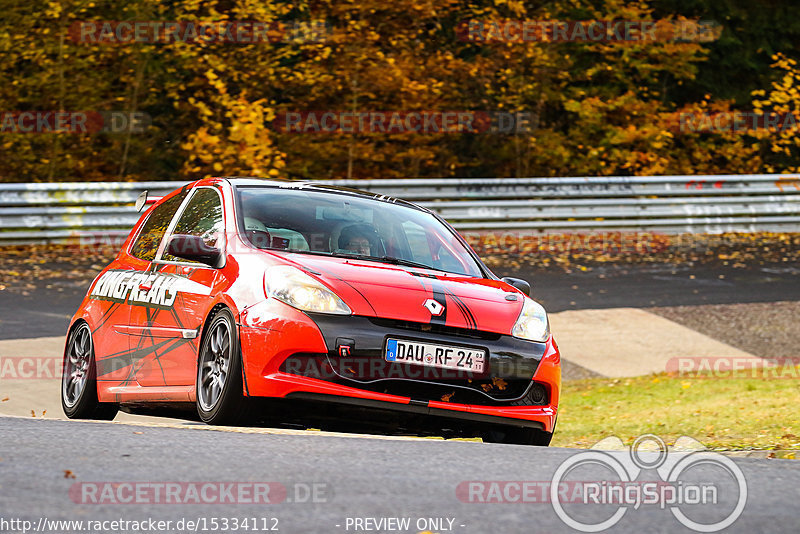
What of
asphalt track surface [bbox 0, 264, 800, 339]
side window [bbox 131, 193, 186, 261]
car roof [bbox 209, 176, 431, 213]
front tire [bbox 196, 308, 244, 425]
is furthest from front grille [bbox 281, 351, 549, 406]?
asphalt track surface [bbox 0, 264, 800, 339]

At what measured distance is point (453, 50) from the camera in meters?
24.0

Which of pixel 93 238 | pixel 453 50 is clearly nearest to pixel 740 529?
pixel 93 238

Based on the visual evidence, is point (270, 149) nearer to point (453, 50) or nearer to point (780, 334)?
point (453, 50)

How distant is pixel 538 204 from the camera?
19984 mm

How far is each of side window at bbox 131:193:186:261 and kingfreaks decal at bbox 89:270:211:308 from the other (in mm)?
175

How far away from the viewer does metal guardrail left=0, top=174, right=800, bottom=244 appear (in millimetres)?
17812

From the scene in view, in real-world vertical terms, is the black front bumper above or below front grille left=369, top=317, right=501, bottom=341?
below

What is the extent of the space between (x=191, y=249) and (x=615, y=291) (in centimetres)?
960

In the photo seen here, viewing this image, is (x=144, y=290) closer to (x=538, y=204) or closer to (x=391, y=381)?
(x=391, y=381)

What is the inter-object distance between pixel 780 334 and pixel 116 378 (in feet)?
27.3

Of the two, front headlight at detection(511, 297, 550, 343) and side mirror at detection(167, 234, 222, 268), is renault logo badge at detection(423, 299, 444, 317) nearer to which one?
front headlight at detection(511, 297, 550, 343)

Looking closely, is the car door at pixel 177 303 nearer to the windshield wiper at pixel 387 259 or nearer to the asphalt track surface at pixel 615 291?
the windshield wiper at pixel 387 259

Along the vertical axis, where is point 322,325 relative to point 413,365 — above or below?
above

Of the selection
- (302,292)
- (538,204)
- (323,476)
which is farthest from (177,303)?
(538,204)
